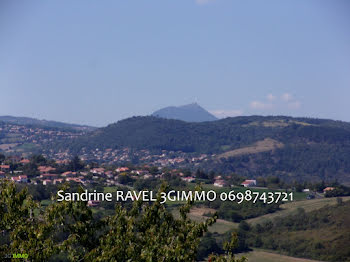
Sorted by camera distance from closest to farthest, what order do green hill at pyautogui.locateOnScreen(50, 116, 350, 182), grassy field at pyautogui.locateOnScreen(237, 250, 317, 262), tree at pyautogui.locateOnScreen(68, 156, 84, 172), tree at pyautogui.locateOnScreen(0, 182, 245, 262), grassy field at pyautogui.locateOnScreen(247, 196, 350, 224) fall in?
tree at pyautogui.locateOnScreen(0, 182, 245, 262) → grassy field at pyautogui.locateOnScreen(237, 250, 317, 262) → grassy field at pyautogui.locateOnScreen(247, 196, 350, 224) → tree at pyautogui.locateOnScreen(68, 156, 84, 172) → green hill at pyautogui.locateOnScreen(50, 116, 350, 182)

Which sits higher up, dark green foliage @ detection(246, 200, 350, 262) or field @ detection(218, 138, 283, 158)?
field @ detection(218, 138, 283, 158)

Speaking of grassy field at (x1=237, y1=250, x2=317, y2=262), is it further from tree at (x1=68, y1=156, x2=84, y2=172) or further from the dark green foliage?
tree at (x1=68, y1=156, x2=84, y2=172)

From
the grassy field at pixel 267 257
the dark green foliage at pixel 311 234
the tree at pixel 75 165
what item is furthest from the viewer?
the tree at pixel 75 165

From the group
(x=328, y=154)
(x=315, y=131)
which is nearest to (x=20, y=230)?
(x=328, y=154)

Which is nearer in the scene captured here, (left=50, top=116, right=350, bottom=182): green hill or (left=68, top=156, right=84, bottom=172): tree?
(left=68, top=156, right=84, bottom=172): tree

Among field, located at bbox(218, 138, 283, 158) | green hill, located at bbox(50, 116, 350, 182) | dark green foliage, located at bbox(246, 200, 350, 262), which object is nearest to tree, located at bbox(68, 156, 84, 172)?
dark green foliage, located at bbox(246, 200, 350, 262)

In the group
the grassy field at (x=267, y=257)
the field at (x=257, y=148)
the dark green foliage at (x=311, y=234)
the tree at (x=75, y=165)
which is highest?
the field at (x=257, y=148)

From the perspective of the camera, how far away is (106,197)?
48.4m

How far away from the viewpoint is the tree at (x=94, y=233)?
9961 mm

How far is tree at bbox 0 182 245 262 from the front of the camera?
392 inches

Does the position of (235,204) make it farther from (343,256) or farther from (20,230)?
(20,230)

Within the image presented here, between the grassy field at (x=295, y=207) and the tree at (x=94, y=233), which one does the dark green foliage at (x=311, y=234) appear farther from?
the tree at (x=94, y=233)

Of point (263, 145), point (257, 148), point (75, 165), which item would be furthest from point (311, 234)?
point (263, 145)

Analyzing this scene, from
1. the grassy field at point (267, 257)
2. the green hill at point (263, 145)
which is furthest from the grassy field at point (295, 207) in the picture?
the green hill at point (263, 145)
